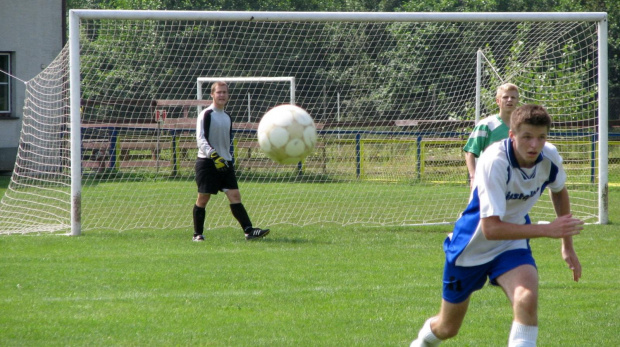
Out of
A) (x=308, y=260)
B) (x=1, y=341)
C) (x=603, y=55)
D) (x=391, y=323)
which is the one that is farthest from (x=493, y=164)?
(x=603, y=55)

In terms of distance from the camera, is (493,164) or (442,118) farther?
(442,118)

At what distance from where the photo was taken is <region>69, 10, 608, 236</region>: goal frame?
10.8 m

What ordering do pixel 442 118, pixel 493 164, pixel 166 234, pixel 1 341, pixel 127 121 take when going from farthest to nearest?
pixel 127 121
pixel 442 118
pixel 166 234
pixel 1 341
pixel 493 164

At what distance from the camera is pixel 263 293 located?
7.18m

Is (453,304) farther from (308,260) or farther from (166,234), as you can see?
(166,234)

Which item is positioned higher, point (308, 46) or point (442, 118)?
point (308, 46)

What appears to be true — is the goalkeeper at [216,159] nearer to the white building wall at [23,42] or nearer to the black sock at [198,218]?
the black sock at [198,218]

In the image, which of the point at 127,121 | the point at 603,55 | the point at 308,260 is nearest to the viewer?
the point at 308,260

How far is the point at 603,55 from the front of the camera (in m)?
12.1

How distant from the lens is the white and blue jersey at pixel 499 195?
14.2 ft

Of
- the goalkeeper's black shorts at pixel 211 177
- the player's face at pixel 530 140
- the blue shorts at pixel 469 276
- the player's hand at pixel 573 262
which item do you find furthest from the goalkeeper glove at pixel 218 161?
the player's face at pixel 530 140

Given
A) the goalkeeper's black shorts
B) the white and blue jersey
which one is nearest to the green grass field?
the goalkeeper's black shorts

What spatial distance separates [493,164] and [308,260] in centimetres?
484

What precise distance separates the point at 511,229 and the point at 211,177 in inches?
259
